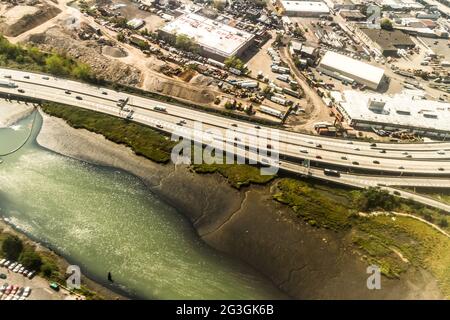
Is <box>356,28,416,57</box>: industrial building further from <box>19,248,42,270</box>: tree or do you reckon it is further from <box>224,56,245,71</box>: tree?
<box>19,248,42,270</box>: tree

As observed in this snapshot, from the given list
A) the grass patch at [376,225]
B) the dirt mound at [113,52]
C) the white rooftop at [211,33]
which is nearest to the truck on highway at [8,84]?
the dirt mound at [113,52]

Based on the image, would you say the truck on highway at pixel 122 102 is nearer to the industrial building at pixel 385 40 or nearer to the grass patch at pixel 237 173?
the grass patch at pixel 237 173

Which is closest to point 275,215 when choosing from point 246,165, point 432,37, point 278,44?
point 246,165

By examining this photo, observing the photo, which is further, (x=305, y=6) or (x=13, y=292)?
(x=305, y=6)

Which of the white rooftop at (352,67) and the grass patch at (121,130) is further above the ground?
the white rooftop at (352,67)

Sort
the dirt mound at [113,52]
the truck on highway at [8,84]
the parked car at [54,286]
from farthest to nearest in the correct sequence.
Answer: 1. the dirt mound at [113,52]
2. the truck on highway at [8,84]
3. the parked car at [54,286]

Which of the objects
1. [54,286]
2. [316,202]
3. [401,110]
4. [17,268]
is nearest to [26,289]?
[54,286]

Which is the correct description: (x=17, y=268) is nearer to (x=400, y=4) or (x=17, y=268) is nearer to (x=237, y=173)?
(x=237, y=173)
